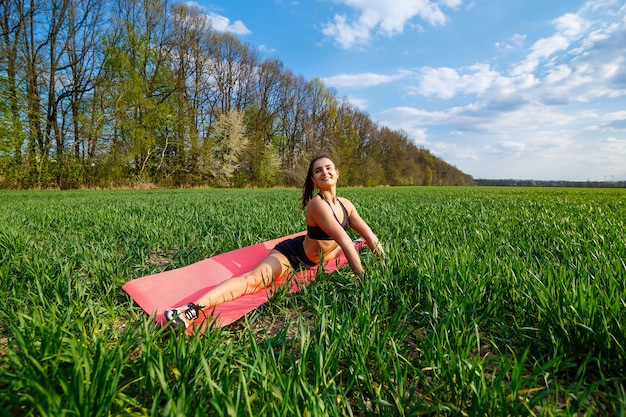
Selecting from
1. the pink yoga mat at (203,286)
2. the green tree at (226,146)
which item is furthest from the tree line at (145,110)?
the pink yoga mat at (203,286)

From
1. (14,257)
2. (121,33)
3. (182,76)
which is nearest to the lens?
(14,257)

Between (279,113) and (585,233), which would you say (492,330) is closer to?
(585,233)

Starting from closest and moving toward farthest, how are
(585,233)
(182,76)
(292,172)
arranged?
(585,233) < (182,76) < (292,172)

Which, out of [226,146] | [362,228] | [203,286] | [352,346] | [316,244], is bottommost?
[203,286]

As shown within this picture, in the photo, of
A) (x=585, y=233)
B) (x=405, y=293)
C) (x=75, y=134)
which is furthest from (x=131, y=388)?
(x=75, y=134)

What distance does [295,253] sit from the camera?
2.81m

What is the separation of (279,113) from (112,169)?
69.5ft

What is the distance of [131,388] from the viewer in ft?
3.54

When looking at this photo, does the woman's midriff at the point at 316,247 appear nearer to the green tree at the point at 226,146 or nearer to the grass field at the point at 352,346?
the grass field at the point at 352,346

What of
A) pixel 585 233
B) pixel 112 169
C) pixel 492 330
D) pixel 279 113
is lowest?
pixel 492 330

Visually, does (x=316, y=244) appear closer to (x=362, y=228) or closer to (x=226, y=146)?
(x=362, y=228)

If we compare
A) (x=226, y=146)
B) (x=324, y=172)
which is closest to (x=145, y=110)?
(x=226, y=146)

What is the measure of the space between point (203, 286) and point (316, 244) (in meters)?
1.02

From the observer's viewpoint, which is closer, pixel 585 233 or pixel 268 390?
pixel 268 390
